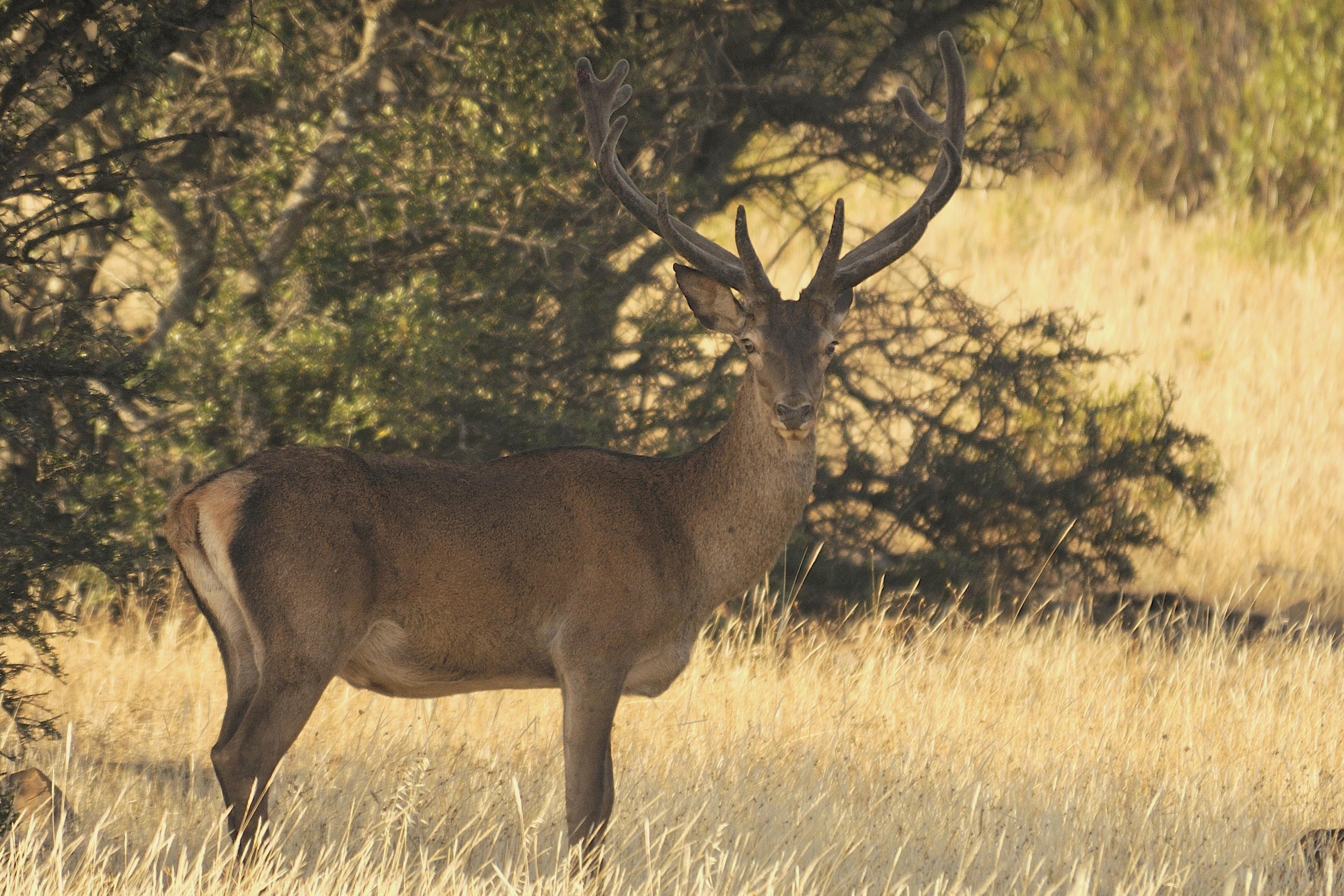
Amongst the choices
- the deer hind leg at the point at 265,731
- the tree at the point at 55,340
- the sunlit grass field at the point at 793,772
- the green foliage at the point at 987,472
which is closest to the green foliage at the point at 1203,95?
the green foliage at the point at 987,472

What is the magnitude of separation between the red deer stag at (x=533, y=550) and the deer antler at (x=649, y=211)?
0.01 m

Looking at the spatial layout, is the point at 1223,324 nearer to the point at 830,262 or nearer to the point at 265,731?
the point at 830,262

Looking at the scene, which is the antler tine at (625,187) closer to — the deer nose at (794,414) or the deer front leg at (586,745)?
the deer nose at (794,414)

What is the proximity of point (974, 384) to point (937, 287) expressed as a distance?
683mm

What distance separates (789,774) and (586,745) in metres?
1.41

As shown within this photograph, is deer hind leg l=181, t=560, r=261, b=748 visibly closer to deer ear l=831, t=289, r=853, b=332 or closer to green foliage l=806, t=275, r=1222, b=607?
deer ear l=831, t=289, r=853, b=332

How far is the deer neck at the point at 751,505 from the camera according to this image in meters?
6.05

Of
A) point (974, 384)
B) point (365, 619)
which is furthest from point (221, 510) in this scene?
point (974, 384)

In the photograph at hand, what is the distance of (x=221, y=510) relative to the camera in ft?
17.5

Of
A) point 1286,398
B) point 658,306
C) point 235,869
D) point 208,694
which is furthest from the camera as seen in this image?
point 1286,398

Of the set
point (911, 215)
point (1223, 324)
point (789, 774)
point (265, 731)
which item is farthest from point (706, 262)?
point (1223, 324)

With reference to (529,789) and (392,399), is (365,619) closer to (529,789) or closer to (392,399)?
(529,789)

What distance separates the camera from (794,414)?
5.70m

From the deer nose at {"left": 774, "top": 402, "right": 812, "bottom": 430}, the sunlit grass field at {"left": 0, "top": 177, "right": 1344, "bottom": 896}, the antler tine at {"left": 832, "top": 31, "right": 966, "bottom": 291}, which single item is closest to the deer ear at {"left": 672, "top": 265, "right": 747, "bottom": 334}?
the antler tine at {"left": 832, "top": 31, "right": 966, "bottom": 291}
